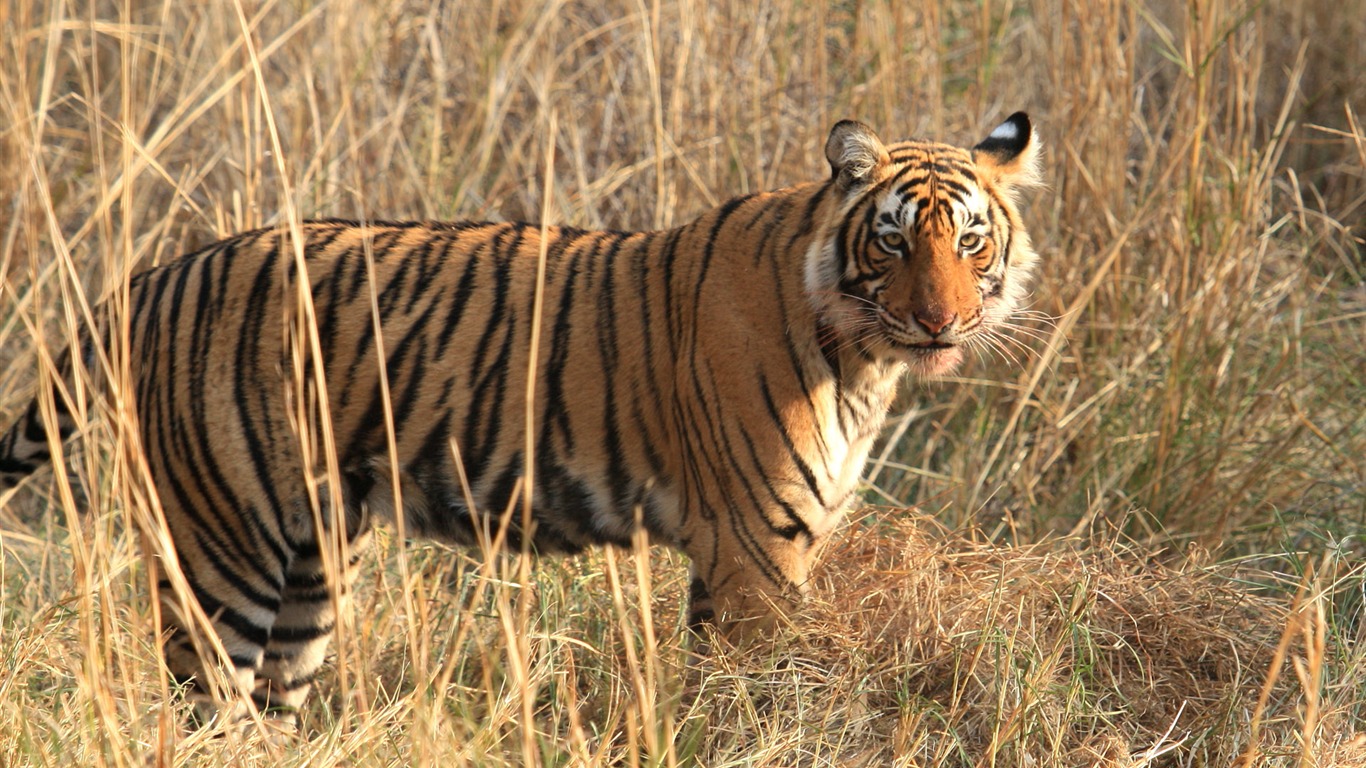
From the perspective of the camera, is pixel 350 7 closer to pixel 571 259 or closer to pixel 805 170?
pixel 805 170

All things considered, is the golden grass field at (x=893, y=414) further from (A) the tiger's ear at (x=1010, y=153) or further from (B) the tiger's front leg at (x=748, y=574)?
(A) the tiger's ear at (x=1010, y=153)

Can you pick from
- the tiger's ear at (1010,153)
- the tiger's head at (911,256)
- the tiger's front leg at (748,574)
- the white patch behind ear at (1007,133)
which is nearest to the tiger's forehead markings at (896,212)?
the tiger's head at (911,256)

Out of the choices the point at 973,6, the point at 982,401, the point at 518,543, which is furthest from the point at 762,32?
the point at 518,543

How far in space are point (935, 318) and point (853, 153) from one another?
1.30 feet

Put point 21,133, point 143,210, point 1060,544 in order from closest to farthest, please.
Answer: point 21,133 < point 1060,544 < point 143,210

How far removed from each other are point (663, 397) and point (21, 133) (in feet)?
4.63

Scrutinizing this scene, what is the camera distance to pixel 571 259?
133 inches

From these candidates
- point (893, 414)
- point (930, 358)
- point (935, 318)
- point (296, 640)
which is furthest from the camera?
point (893, 414)

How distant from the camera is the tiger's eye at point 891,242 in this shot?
9.70 feet

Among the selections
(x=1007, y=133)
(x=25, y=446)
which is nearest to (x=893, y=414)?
(x=1007, y=133)

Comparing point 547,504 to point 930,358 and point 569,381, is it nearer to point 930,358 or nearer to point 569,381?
point 569,381

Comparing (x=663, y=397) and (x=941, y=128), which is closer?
(x=663, y=397)

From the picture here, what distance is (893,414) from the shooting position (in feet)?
15.8

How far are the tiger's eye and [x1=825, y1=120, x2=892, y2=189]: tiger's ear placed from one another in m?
0.15
